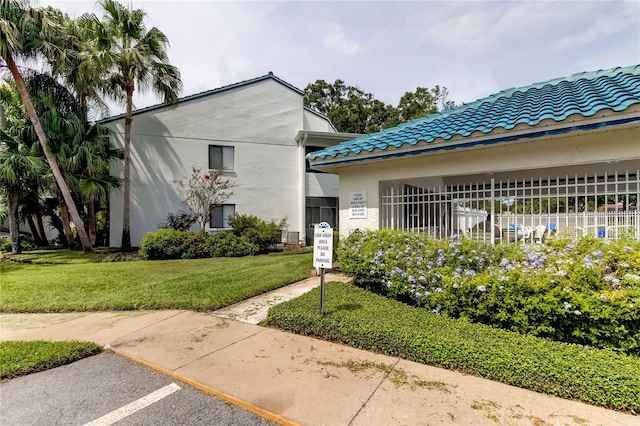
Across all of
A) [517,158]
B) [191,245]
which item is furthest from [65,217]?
[517,158]


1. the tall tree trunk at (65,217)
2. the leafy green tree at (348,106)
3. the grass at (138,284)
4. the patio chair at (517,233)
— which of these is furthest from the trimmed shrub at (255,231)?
the leafy green tree at (348,106)

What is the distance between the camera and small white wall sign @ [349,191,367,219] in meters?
8.05

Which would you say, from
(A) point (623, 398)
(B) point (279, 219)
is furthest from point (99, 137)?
(A) point (623, 398)

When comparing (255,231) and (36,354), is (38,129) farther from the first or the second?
(36,354)

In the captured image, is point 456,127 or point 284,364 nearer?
point 284,364

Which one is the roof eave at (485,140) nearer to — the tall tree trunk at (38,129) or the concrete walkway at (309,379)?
the concrete walkway at (309,379)

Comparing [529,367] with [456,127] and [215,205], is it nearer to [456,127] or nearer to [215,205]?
[456,127]

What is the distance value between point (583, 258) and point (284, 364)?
13.6 feet

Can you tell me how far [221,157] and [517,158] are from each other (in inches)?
548

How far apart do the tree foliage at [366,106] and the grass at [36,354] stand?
30.8 meters

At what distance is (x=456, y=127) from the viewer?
6.81 metres

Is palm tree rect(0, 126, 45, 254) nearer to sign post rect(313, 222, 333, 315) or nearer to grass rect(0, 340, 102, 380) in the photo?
grass rect(0, 340, 102, 380)

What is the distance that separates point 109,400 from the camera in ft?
10.5

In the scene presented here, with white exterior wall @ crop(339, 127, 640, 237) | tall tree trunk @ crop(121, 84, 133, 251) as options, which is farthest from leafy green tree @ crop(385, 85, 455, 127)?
white exterior wall @ crop(339, 127, 640, 237)
